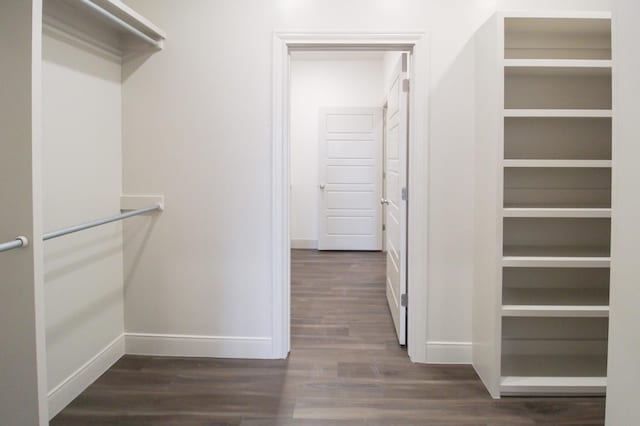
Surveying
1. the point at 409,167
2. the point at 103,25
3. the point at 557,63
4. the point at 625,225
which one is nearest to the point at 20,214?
the point at 103,25

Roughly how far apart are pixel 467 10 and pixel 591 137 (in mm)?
1038

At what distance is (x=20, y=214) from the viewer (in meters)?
1.43

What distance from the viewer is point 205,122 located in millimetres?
2758

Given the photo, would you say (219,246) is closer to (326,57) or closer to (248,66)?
(248,66)

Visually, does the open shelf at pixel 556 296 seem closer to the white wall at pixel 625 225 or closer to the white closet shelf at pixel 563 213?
the white closet shelf at pixel 563 213

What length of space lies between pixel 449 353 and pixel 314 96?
4.54 m

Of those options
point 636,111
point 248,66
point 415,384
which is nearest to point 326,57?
point 248,66

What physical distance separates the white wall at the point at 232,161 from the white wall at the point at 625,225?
143 centimetres

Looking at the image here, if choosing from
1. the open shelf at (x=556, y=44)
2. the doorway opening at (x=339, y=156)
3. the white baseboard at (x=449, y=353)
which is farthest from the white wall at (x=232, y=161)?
the doorway opening at (x=339, y=156)

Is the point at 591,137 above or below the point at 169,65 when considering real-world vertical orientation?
below

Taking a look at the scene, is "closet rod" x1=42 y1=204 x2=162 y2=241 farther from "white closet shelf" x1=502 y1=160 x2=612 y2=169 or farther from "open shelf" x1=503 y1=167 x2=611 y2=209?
"open shelf" x1=503 y1=167 x2=611 y2=209

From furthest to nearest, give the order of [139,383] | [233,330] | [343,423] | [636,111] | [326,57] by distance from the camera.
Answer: [326,57], [233,330], [139,383], [343,423], [636,111]

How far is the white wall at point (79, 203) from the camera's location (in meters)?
2.14

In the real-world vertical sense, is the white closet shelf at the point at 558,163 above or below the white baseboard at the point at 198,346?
above
